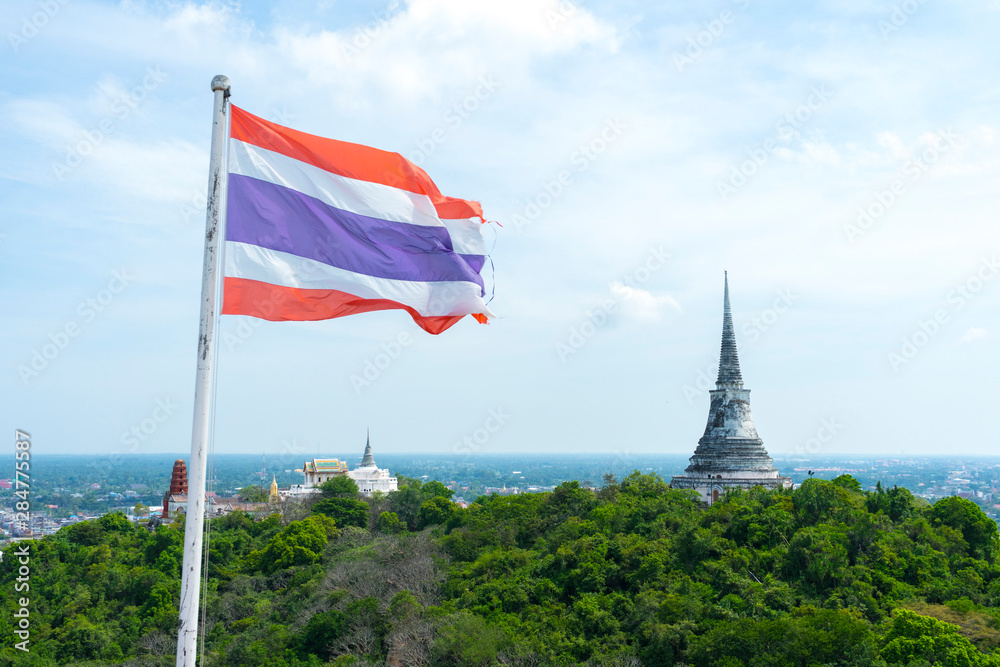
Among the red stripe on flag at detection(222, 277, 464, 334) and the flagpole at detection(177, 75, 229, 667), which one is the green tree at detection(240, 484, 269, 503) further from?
the flagpole at detection(177, 75, 229, 667)

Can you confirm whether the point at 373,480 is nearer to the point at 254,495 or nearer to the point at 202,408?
the point at 254,495

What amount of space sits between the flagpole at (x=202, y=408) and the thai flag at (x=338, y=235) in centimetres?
50

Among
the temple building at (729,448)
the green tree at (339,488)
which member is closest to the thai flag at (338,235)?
the temple building at (729,448)

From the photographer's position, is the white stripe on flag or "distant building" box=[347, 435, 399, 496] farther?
"distant building" box=[347, 435, 399, 496]

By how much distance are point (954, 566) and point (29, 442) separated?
3334 cm

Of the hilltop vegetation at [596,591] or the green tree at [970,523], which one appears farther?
the green tree at [970,523]

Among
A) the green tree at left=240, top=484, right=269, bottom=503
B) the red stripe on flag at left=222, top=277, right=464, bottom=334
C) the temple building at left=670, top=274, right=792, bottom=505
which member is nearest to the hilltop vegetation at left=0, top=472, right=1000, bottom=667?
the temple building at left=670, top=274, right=792, bottom=505

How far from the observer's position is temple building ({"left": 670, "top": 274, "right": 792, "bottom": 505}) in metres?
54.3

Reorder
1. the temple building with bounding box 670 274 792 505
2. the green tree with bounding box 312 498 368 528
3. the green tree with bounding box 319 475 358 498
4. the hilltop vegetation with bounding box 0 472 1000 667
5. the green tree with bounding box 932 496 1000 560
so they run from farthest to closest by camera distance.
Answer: the green tree with bounding box 319 475 358 498
the green tree with bounding box 312 498 368 528
the temple building with bounding box 670 274 792 505
the green tree with bounding box 932 496 1000 560
the hilltop vegetation with bounding box 0 472 1000 667

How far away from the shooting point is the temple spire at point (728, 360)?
188 feet

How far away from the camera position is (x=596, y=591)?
34.5m

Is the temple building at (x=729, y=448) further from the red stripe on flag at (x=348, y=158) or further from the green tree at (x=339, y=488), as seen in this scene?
the red stripe on flag at (x=348, y=158)

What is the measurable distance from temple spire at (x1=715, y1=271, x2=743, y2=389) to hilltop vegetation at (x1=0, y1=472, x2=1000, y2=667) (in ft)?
35.1

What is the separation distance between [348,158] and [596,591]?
88.8 feet
